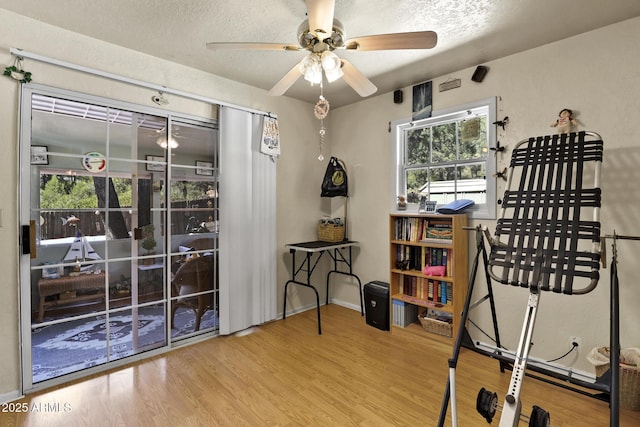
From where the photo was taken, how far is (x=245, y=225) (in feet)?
10.7

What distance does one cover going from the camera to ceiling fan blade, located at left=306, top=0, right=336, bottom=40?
1.51 meters

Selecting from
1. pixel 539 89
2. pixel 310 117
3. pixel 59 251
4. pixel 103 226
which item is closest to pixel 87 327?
pixel 59 251

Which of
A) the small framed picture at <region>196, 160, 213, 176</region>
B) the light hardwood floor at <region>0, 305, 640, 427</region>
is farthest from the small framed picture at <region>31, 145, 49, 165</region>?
the light hardwood floor at <region>0, 305, 640, 427</region>

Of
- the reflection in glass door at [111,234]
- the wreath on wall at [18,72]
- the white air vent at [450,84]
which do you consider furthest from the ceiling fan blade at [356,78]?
the wreath on wall at [18,72]

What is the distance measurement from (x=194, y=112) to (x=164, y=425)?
2487 millimetres

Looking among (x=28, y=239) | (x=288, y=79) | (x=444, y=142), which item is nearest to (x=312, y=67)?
(x=288, y=79)

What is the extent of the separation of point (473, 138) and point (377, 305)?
1.91 meters

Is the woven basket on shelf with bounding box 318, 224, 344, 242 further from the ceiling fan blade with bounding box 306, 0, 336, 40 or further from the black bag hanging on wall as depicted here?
the ceiling fan blade with bounding box 306, 0, 336, 40

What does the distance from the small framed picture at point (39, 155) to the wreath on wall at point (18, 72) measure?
0.44 metres

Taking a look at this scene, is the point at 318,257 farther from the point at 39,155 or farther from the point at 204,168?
the point at 39,155

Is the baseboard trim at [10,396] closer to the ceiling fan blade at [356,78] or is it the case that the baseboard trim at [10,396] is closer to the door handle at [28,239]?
the door handle at [28,239]

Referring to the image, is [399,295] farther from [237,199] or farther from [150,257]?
[150,257]

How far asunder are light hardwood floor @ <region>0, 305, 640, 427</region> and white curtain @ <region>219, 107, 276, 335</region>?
15.5 inches

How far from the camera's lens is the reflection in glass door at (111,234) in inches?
89.9
